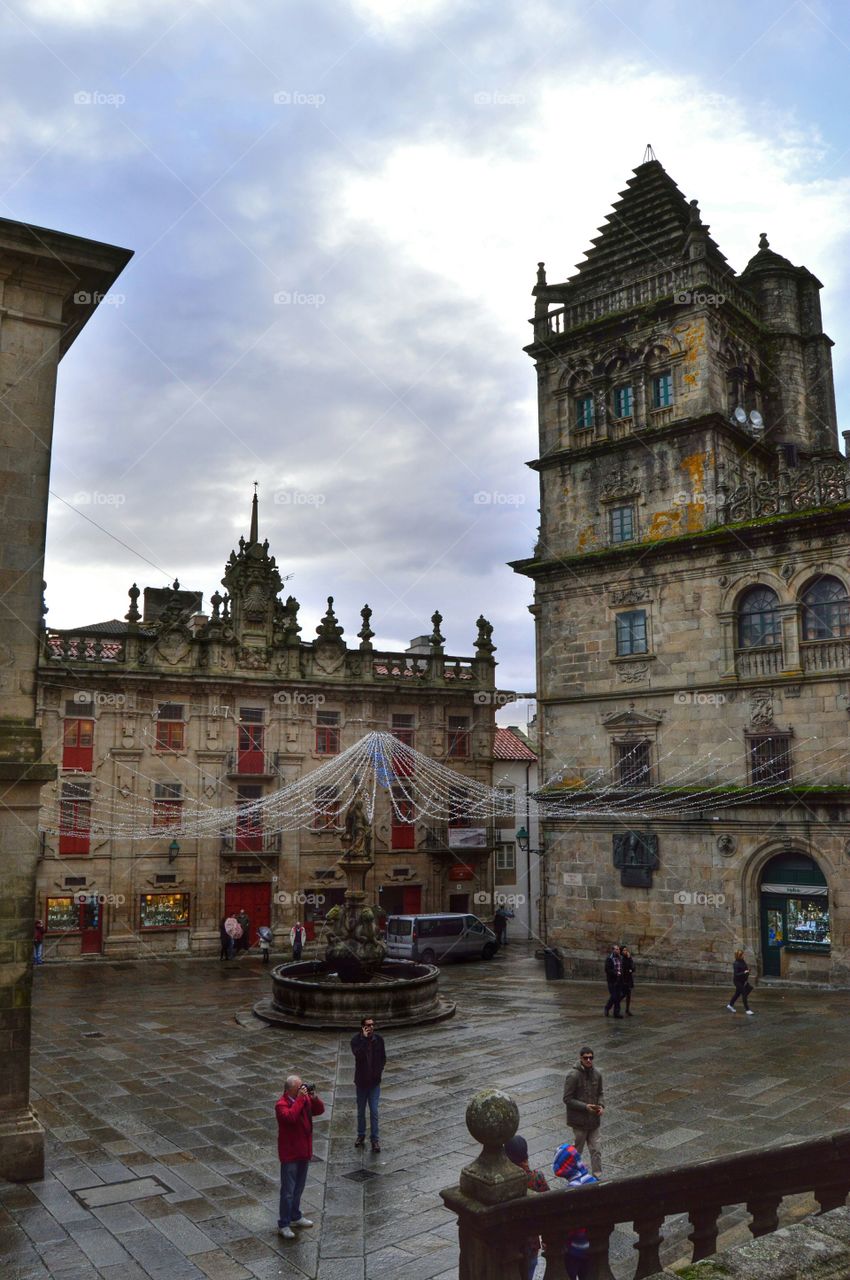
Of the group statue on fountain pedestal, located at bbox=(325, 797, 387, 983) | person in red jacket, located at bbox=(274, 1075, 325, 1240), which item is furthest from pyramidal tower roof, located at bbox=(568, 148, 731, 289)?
person in red jacket, located at bbox=(274, 1075, 325, 1240)

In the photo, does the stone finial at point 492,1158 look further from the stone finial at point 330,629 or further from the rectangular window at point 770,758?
the stone finial at point 330,629

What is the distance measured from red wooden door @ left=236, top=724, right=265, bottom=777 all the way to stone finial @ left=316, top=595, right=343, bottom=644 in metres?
4.69

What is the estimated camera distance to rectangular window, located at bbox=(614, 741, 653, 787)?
2664 centimetres

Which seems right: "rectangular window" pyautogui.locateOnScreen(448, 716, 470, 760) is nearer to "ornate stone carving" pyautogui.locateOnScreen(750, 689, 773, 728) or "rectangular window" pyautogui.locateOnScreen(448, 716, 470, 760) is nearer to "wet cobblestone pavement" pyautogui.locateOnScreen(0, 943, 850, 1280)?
"ornate stone carving" pyautogui.locateOnScreen(750, 689, 773, 728)

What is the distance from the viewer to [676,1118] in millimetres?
12438

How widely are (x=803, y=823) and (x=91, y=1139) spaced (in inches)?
709

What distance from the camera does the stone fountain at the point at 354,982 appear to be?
19094 millimetres

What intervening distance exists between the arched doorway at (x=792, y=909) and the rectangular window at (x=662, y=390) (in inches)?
529

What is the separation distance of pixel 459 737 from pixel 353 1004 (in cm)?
2180

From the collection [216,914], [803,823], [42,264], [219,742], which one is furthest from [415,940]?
[42,264]

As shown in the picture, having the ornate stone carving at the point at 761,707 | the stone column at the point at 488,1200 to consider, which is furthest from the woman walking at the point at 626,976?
the stone column at the point at 488,1200

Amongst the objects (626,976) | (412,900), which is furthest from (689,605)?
(412,900)

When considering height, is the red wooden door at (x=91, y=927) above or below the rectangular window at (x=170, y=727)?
below

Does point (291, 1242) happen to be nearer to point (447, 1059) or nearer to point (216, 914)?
point (447, 1059)
